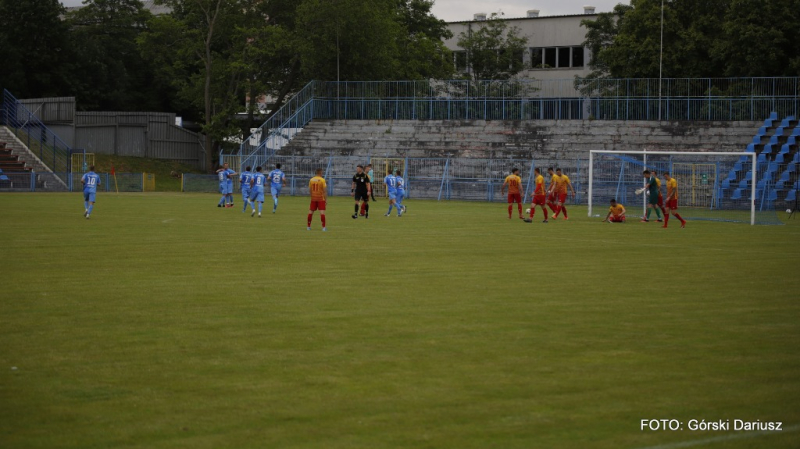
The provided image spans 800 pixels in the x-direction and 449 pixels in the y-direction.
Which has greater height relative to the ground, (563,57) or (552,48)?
(552,48)

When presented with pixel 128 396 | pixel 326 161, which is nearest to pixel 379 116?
pixel 326 161

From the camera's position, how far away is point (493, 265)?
18.0 m

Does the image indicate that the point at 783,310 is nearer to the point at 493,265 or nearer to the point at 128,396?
the point at 493,265

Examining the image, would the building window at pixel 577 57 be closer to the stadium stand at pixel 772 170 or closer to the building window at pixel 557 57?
the building window at pixel 557 57

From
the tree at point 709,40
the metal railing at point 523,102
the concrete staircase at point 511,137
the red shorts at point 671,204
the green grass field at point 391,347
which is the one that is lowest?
the green grass field at point 391,347

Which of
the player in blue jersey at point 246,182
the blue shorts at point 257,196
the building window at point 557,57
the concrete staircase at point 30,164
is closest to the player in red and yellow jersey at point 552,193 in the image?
the blue shorts at point 257,196

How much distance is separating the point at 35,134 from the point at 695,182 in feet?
142

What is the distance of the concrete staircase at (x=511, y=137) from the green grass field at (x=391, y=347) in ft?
107

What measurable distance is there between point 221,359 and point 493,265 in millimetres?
9245

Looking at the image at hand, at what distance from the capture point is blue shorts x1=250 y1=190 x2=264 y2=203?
3480cm

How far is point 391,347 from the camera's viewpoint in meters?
10.0

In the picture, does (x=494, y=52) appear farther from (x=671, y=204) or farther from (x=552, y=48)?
(x=671, y=204)

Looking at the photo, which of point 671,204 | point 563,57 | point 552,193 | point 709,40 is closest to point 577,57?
point 563,57

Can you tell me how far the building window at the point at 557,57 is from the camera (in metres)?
78.5
